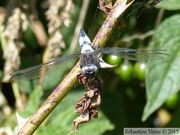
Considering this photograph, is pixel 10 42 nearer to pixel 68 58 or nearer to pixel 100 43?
pixel 68 58

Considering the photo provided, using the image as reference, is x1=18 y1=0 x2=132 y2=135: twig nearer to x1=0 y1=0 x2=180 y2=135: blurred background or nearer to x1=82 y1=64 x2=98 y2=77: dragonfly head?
x1=82 y1=64 x2=98 y2=77: dragonfly head

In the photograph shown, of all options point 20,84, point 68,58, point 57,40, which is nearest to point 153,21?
point 57,40

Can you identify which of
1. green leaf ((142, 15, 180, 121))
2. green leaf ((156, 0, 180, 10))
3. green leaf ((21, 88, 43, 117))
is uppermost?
green leaf ((156, 0, 180, 10))

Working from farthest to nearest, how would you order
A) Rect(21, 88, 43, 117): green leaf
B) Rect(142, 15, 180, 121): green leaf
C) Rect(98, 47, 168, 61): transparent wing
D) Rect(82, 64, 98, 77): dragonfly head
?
Rect(21, 88, 43, 117): green leaf → Rect(142, 15, 180, 121): green leaf → Rect(98, 47, 168, 61): transparent wing → Rect(82, 64, 98, 77): dragonfly head

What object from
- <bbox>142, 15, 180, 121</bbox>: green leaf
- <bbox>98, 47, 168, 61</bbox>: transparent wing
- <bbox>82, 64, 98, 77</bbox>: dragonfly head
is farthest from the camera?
<bbox>142, 15, 180, 121</bbox>: green leaf

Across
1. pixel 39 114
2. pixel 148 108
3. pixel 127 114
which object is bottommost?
Answer: pixel 127 114

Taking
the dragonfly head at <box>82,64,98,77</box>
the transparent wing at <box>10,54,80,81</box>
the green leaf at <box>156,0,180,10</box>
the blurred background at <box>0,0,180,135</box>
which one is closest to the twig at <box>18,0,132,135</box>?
the dragonfly head at <box>82,64,98,77</box>

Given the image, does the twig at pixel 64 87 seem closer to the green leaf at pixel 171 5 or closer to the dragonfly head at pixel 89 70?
the dragonfly head at pixel 89 70
